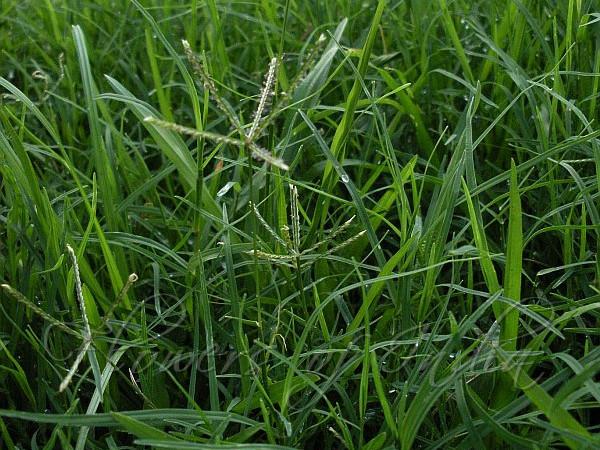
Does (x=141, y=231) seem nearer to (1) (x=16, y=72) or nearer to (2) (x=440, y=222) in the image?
(2) (x=440, y=222)

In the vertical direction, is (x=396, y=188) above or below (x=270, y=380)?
above

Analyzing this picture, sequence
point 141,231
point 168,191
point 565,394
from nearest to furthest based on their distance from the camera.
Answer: point 565,394, point 141,231, point 168,191

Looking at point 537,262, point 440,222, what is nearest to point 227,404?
point 440,222

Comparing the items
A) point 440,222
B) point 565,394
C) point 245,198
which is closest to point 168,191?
point 245,198

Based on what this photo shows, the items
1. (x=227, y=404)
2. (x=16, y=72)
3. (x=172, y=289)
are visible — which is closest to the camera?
(x=227, y=404)

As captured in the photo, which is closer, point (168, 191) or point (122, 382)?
point (122, 382)

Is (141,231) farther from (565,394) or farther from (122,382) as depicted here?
(565,394)
